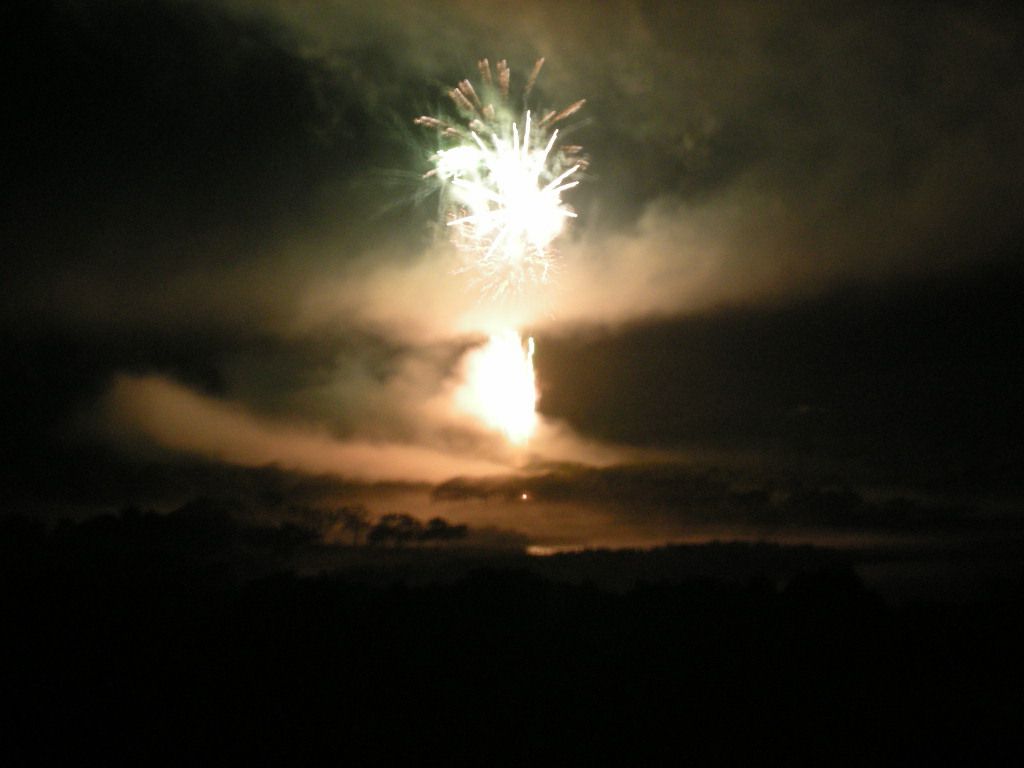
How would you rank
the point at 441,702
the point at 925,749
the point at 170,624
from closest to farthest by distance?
the point at 925,749
the point at 441,702
the point at 170,624

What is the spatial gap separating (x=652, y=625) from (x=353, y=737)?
1977cm

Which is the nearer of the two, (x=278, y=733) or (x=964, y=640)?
(x=278, y=733)

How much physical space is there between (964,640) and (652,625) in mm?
15897


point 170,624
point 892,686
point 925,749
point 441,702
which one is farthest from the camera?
point 170,624

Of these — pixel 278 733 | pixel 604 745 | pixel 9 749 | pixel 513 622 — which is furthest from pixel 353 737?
pixel 513 622

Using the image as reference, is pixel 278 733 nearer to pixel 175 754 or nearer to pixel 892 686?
pixel 175 754

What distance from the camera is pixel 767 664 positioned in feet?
135

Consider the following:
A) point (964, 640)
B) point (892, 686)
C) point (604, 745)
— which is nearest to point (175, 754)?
point (604, 745)

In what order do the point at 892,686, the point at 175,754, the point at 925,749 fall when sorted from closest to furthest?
the point at 925,749, the point at 175,754, the point at 892,686

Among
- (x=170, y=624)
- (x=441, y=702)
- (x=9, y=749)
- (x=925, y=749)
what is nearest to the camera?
(x=925, y=749)

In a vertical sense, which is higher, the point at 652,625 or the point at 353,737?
the point at 652,625

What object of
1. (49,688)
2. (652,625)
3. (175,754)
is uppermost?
(652,625)

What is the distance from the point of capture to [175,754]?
3509 cm

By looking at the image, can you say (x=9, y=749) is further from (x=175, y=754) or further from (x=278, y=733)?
(x=278, y=733)
